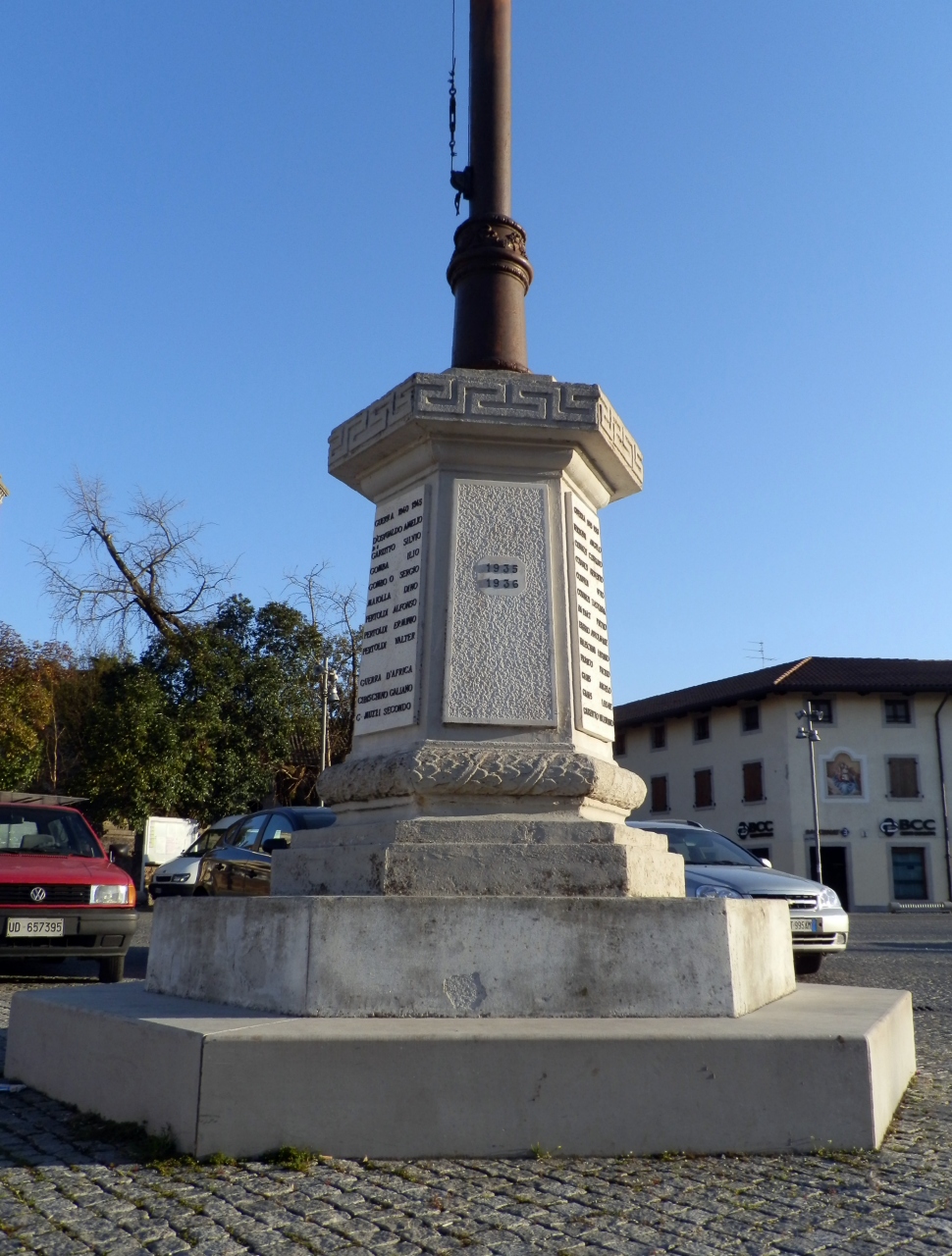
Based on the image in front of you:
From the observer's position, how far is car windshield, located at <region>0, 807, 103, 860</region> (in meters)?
10.7

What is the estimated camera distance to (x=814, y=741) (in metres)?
41.4

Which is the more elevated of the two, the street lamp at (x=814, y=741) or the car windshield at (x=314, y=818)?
the street lamp at (x=814, y=741)

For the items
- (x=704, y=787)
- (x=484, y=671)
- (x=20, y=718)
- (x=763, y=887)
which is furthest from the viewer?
(x=704, y=787)

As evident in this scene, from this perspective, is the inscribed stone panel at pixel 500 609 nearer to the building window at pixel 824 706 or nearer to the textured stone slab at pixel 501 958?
the textured stone slab at pixel 501 958

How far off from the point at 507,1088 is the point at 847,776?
42.9 m

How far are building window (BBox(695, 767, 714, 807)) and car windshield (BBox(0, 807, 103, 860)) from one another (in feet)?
127

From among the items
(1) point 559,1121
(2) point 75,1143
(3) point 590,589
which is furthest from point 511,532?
(2) point 75,1143

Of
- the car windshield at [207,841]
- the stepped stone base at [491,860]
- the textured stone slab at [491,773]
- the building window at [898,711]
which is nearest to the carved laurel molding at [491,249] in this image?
the textured stone slab at [491,773]

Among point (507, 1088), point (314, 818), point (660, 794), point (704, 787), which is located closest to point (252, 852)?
point (314, 818)

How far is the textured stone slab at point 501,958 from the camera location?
4.14 m

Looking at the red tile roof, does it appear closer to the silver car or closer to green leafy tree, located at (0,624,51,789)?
green leafy tree, located at (0,624,51,789)

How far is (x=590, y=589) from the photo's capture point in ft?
18.4

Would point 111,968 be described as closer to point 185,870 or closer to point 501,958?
point 185,870

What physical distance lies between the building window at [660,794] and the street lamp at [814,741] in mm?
7518
